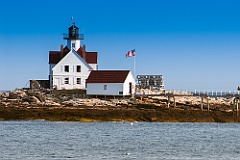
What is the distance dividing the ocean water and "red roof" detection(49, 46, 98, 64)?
88.9ft

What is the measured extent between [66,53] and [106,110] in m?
25.3

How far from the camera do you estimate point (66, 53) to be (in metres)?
83.1

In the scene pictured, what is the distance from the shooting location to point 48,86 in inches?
3241

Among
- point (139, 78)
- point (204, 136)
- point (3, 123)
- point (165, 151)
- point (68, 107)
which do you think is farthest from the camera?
point (139, 78)

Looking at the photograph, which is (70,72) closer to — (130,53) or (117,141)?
(130,53)

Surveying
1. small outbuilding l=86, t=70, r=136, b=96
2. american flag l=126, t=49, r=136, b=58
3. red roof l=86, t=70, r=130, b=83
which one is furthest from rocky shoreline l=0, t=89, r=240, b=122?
american flag l=126, t=49, r=136, b=58

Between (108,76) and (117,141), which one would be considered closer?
(117,141)

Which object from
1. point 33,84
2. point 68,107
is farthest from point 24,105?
point 33,84

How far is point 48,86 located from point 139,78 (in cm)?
1414

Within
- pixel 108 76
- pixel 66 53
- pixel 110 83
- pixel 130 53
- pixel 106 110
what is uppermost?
pixel 66 53

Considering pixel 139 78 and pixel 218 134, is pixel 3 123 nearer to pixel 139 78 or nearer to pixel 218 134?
pixel 218 134

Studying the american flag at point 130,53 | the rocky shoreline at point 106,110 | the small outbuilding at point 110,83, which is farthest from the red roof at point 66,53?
the american flag at point 130,53

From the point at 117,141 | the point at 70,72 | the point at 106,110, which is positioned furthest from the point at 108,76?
the point at 117,141

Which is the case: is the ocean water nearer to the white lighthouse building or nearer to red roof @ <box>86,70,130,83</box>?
red roof @ <box>86,70,130,83</box>
